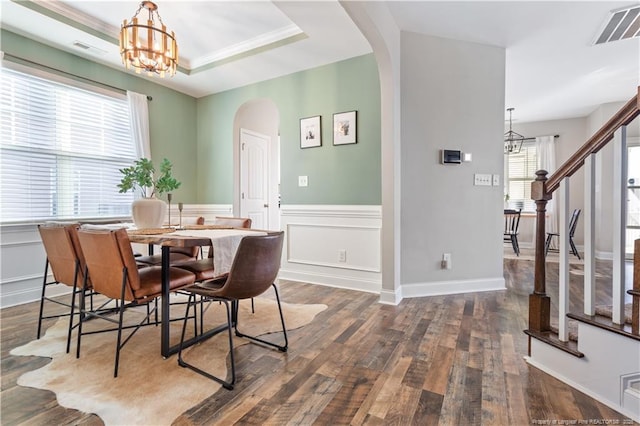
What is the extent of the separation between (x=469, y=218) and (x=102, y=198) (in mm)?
4261

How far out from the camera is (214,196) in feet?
15.0

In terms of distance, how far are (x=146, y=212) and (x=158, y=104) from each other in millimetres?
2620

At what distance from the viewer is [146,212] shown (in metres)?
2.22

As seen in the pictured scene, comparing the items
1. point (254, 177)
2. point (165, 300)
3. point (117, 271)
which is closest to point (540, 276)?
point (165, 300)

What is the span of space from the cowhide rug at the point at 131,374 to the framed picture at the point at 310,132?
2143 millimetres

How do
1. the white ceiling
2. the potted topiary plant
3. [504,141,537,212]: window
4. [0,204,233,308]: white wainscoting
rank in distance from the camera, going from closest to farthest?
the potted topiary plant, the white ceiling, [0,204,233,308]: white wainscoting, [504,141,537,212]: window

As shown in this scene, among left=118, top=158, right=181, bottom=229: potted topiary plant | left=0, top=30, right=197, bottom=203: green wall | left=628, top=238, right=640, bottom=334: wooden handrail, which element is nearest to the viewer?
left=628, top=238, right=640, bottom=334: wooden handrail

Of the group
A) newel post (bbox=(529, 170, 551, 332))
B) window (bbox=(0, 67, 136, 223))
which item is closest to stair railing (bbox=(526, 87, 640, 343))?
newel post (bbox=(529, 170, 551, 332))

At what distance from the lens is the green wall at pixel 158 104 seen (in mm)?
3022

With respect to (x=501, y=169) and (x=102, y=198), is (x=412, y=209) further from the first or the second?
(x=102, y=198)

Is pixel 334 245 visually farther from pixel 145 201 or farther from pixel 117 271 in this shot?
pixel 117 271

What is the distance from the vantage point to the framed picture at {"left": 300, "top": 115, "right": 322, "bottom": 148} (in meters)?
3.62

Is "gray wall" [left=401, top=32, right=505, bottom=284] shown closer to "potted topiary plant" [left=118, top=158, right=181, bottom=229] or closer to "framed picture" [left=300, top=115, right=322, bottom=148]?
"framed picture" [left=300, top=115, right=322, bottom=148]

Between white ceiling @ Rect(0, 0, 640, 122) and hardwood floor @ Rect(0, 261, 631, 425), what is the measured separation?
8.77 feet
